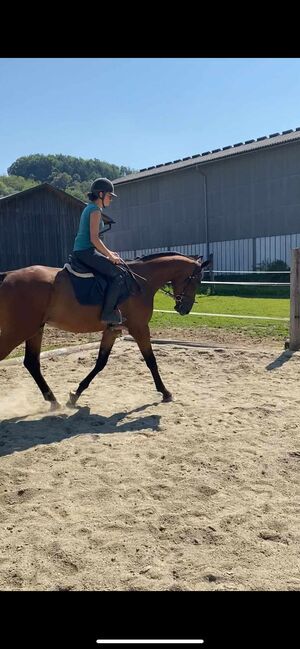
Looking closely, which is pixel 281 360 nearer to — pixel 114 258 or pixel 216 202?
pixel 114 258

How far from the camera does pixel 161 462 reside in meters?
3.96

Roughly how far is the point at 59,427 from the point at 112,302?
1.48m

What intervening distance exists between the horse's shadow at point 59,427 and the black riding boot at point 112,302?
1.05m

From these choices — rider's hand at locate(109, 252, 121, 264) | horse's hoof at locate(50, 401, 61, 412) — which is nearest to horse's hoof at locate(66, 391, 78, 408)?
horse's hoof at locate(50, 401, 61, 412)

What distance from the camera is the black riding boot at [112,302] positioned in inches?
213

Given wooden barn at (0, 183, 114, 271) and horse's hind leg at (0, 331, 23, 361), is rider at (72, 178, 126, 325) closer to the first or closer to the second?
horse's hind leg at (0, 331, 23, 361)

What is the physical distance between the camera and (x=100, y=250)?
5289 millimetres

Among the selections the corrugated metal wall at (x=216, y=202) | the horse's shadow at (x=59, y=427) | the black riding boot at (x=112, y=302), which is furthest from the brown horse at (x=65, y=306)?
the corrugated metal wall at (x=216, y=202)

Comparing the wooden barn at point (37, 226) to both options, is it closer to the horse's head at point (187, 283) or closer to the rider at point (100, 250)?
the horse's head at point (187, 283)

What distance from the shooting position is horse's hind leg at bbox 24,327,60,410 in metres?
5.44

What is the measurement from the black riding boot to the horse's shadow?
3.45 ft

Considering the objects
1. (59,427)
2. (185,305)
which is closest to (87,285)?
(185,305)

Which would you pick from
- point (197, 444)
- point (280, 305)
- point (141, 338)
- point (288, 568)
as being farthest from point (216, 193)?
point (288, 568)
